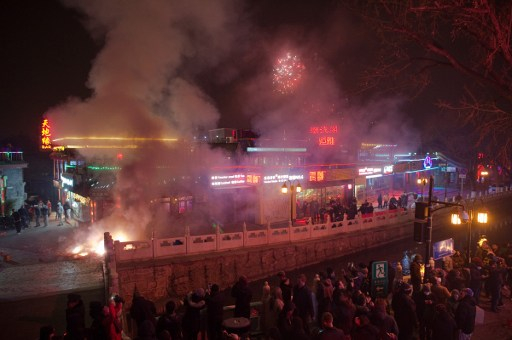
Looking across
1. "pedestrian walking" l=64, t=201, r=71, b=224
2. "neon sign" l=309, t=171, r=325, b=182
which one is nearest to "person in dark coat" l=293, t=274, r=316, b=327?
"neon sign" l=309, t=171, r=325, b=182

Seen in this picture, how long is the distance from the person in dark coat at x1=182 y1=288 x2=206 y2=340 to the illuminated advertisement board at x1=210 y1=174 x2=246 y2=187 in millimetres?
11511

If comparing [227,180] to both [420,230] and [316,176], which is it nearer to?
[316,176]

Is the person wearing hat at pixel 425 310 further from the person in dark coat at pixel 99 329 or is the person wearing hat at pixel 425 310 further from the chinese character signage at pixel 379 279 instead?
the person in dark coat at pixel 99 329

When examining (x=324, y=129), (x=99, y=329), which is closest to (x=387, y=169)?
(x=324, y=129)

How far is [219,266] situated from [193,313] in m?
7.05

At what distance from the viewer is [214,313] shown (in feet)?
22.5

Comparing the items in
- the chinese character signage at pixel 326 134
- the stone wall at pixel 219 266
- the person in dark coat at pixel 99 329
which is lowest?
the stone wall at pixel 219 266

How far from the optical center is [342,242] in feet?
58.5

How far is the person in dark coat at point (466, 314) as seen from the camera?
21.7ft

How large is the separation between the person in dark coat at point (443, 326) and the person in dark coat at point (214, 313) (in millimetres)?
3836

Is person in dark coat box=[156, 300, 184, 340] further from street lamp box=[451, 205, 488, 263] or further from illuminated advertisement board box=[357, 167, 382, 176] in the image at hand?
illuminated advertisement board box=[357, 167, 382, 176]

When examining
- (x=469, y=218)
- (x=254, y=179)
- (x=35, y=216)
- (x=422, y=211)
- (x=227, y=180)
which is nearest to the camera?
(x=422, y=211)

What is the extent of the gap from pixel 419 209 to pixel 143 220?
12167mm

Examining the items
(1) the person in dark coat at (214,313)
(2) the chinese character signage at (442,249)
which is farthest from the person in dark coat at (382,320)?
(2) the chinese character signage at (442,249)
